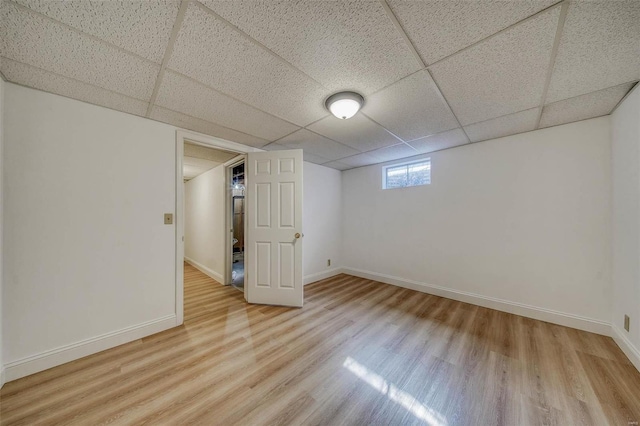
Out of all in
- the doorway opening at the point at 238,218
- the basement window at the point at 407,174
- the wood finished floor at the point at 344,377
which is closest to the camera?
the wood finished floor at the point at 344,377

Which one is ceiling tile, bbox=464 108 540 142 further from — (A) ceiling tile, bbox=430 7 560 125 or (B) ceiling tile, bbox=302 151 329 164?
(B) ceiling tile, bbox=302 151 329 164

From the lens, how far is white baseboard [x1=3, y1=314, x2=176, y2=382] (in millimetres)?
1610

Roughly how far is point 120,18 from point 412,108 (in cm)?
217

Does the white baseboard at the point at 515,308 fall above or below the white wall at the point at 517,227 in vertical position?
Result: below

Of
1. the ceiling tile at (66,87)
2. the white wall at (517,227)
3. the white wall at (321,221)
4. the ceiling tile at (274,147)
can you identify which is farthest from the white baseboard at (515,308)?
the ceiling tile at (66,87)

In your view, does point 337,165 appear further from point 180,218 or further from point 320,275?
point 180,218

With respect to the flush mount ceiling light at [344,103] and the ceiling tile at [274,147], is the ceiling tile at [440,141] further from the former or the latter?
the ceiling tile at [274,147]

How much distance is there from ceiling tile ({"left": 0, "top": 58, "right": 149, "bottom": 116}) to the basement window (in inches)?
141

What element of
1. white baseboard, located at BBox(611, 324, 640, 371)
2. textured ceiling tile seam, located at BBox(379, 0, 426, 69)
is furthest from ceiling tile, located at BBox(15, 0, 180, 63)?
white baseboard, located at BBox(611, 324, 640, 371)

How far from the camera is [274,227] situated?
3016 mm

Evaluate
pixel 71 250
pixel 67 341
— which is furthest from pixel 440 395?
pixel 71 250

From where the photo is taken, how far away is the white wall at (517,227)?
2.25 m

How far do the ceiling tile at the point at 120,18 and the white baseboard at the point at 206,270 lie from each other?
137 inches

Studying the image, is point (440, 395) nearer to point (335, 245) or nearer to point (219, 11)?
point (219, 11)
